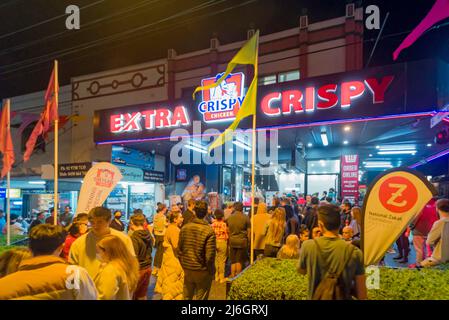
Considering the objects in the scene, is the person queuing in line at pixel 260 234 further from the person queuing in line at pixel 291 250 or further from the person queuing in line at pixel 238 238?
the person queuing in line at pixel 291 250

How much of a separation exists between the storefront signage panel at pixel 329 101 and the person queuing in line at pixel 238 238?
3988 mm

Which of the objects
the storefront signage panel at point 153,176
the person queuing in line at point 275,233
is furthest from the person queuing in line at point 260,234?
the storefront signage panel at point 153,176

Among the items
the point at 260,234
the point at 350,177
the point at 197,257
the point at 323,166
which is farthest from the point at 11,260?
the point at 323,166

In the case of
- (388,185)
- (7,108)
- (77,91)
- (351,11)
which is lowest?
(388,185)

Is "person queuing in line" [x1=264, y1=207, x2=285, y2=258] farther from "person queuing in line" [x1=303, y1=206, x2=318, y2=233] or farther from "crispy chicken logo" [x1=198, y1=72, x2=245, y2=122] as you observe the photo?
"crispy chicken logo" [x1=198, y1=72, x2=245, y2=122]

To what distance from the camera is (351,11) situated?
1432cm

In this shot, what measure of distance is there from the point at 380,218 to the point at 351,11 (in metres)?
13.9

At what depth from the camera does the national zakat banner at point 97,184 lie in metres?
5.85

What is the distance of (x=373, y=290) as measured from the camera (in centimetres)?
379

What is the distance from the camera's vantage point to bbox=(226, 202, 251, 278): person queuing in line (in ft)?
23.6

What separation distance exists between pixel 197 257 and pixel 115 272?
1.95 meters

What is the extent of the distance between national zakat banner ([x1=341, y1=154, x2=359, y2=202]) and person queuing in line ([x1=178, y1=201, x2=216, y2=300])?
9.60 metres
